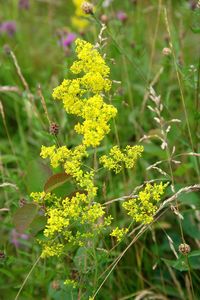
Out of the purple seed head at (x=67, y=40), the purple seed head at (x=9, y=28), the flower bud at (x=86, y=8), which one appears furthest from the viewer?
the purple seed head at (x=9, y=28)

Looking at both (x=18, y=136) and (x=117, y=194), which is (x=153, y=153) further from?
(x=18, y=136)

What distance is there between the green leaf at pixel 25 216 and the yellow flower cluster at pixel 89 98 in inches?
8.9

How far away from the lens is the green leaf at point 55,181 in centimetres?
138

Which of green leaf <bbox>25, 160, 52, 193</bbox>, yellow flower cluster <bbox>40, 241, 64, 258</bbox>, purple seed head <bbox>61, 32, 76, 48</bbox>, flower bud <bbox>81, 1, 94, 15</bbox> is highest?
purple seed head <bbox>61, 32, 76, 48</bbox>

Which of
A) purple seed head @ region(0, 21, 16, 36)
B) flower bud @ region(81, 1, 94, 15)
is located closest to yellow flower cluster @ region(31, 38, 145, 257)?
flower bud @ region(81, 1, 94, 15)

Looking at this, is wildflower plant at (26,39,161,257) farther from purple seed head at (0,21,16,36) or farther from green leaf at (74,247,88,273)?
purple seed head at (0,21,16,36)

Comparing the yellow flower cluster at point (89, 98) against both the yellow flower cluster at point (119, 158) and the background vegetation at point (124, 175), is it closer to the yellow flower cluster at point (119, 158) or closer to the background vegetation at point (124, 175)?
the yellow flower cluster at point (119, 158)

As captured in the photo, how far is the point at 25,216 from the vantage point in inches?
55.3

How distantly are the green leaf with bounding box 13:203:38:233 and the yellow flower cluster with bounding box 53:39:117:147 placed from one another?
0.23 m

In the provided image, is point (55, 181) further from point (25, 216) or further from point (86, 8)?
point (86, 8)

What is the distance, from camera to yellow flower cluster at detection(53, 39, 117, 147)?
4.23ft

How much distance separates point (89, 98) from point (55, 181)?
0.69 ft

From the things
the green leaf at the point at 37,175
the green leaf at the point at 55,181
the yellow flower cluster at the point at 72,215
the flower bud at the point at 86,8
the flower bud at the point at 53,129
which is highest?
the flower bud at the point at 86,8

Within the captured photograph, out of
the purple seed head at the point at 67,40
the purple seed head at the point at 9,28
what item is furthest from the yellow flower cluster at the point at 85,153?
the purple seed head at the point at 9,28
